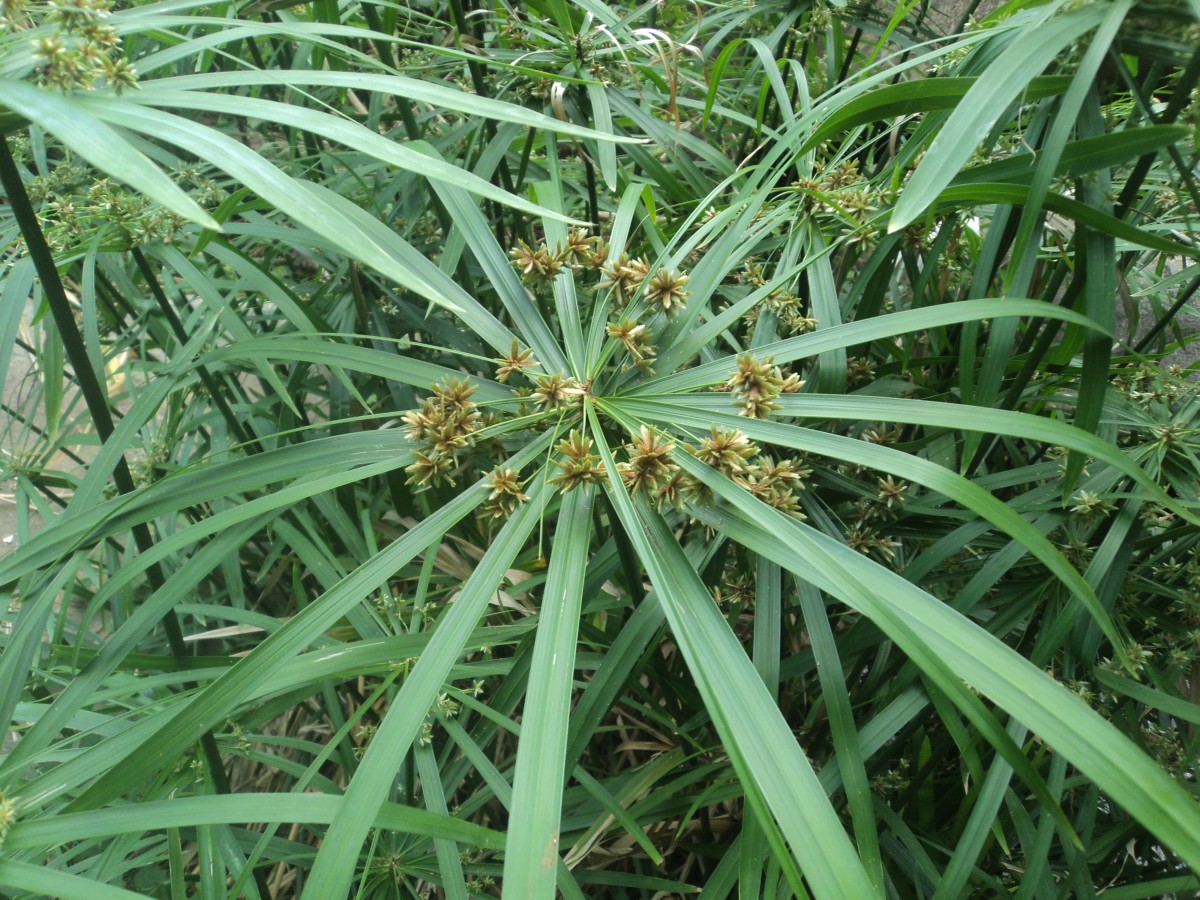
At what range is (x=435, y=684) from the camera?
1.77ft

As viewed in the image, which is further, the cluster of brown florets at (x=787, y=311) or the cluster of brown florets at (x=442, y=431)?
the cluster of brown florets at (x=787, y=311)

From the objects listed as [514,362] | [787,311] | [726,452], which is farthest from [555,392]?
[787,311]

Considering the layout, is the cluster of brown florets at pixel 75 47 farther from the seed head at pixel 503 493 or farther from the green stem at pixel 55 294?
the seed head at pixel 503 493

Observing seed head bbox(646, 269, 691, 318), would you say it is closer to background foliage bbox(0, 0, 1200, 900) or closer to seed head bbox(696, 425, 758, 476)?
background foliage bbox(0, 0, 1200, 900)

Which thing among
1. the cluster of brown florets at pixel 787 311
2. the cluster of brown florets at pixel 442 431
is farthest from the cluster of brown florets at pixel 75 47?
the cluster of brown florets at pixel 787 311

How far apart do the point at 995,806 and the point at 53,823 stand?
737 millimetres

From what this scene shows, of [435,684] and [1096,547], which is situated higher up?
[435,684]

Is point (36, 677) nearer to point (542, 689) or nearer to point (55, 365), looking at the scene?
point (55, 365)

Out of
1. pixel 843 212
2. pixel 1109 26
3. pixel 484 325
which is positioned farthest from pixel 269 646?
pixel 1109 26

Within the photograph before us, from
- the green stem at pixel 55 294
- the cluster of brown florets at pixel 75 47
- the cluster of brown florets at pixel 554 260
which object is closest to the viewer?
the cluster of brown florets at pixel 75 47

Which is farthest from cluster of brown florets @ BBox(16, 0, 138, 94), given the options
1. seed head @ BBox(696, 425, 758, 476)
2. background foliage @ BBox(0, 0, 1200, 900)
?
seed head @ BBox(696, 425, 758, 476)

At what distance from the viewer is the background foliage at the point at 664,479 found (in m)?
0.52

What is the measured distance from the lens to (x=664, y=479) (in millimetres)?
603

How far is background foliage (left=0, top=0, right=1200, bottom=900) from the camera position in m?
0.52
